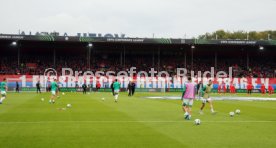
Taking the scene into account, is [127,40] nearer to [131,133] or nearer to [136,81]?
[136,81]

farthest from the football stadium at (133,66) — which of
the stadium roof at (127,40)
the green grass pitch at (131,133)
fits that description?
the green grass pitch at (131,133)

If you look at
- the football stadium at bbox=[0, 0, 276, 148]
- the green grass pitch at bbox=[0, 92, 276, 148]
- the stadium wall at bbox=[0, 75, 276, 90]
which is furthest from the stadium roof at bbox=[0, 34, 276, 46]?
the green grass pitch at bbox=[0, 92, 276, 148]

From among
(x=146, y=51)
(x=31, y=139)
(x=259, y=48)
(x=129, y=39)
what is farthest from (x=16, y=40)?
(x=31, y=139)

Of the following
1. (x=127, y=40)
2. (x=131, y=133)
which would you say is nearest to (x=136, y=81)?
(x=127, y=40)

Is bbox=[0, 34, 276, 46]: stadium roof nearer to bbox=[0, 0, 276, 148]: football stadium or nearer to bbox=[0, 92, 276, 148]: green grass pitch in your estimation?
bbox=[0, 0, 276, 148]: football stadium

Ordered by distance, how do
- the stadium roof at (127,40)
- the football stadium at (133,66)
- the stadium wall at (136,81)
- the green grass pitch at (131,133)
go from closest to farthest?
1. the green grass pitch at (131,133)
2. the football stadium at (133,66)
3. the stadium roof at (127,40)
4. the stadium wall at (136,81)

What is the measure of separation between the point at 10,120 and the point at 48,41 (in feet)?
165

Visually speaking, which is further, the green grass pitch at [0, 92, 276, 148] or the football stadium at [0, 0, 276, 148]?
the football stadium at [0, 0, 276, 148]

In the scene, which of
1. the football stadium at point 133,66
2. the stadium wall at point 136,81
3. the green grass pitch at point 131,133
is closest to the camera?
the green grass pitch at point 131,133

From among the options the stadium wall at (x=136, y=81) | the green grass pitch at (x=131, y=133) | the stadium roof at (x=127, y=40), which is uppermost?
the stadium roof at (x=127, y=40)

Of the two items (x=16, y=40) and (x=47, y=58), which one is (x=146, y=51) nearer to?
(x=47, y=58)

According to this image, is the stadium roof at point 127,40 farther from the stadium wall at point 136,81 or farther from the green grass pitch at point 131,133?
the green grass pitch at point 131,133

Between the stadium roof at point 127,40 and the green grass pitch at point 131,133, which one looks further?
the stadium roof at point 127,40

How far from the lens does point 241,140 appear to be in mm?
13461
